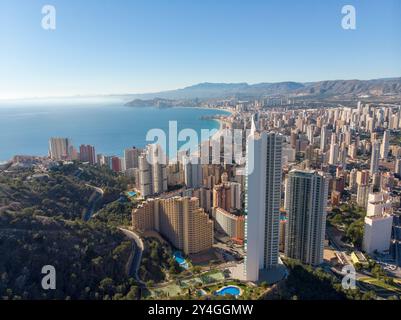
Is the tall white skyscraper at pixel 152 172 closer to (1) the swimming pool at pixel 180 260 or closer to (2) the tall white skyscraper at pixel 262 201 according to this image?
(1) the swimming pool at pixel 180 260

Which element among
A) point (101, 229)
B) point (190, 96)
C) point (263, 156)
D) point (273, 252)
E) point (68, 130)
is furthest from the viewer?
point (190, 96)

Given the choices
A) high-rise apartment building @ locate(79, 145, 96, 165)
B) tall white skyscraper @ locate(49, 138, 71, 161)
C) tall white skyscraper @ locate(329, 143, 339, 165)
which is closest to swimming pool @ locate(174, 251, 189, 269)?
high-rise apartment building @ locate(79, 145, 96, 165)

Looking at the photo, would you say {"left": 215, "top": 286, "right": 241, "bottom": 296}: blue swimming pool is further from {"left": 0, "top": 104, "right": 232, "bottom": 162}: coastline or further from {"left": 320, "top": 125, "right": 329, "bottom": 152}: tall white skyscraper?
{"left": 320, "top": 125, "right": 329, "bottom": 152}: tall white skyscraper

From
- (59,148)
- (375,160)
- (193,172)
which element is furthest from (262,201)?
(59,148)

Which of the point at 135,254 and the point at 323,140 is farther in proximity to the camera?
the point at 323,140

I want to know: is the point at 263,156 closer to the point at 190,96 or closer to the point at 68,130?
the point at 68,130

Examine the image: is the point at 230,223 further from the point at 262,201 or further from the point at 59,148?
the point at 59,148
